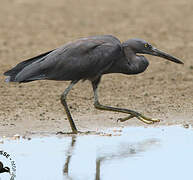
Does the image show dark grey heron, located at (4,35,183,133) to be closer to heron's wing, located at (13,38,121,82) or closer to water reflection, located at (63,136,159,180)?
heron's wing, located at (13,38,121,82)

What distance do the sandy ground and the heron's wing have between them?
68 cm

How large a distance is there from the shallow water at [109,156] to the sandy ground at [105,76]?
0.56 m

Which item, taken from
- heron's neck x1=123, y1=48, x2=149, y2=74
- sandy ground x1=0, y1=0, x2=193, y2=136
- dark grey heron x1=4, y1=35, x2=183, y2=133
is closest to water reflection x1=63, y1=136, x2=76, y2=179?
dark grey heron x1=4, y1=35, x2=183, y2=133

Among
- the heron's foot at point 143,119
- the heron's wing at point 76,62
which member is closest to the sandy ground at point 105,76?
the heron's foot at point 143,119

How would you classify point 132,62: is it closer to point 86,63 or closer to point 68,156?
point 86,63

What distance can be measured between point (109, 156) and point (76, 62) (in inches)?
55.7

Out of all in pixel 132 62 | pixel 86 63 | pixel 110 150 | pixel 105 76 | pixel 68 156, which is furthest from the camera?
pixel 105 76

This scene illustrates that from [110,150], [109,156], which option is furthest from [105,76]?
[109,156]

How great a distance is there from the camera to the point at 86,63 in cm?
796

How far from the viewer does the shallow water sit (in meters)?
6.47

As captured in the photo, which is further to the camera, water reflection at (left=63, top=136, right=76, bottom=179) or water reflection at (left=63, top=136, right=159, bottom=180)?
water reflection at (left=63, top=136, right=159, bottom=180)

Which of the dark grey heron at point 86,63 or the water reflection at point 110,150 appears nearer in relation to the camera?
the water reflection at point 110,150

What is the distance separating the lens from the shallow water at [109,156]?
6.47 m

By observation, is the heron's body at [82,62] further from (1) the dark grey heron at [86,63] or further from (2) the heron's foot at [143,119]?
(2) the heron's foot at [143,119]
